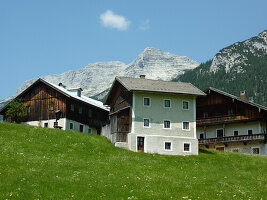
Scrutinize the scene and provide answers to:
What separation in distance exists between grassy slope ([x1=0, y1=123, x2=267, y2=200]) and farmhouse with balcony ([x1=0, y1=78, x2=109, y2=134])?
18.6m

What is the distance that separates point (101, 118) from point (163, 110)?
27422mm

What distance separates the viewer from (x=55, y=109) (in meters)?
69.7

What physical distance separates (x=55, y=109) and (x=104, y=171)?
38076 mm

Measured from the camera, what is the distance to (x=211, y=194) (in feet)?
87.3

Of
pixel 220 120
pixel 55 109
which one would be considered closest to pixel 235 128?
pixel 220 120

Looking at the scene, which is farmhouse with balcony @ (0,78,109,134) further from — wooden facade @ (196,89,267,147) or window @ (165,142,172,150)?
window @ (165,142,172,150)

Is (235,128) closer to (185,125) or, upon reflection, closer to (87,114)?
(185,125)

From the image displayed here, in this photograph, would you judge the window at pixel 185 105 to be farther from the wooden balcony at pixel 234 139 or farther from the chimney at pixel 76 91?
the chimney at pixel 76 91

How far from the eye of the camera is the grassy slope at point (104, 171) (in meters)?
25.5

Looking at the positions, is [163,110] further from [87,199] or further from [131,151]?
[87,199]

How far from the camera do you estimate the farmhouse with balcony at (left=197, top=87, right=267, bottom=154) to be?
65.3 metres

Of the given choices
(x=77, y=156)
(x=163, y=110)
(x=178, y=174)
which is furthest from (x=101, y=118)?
(x=178, y=174)

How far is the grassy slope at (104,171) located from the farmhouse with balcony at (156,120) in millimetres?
3205

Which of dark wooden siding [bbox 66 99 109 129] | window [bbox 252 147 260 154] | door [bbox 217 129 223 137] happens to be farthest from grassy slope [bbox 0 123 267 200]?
dark wooden siding [bbox 66 99 109 129]
